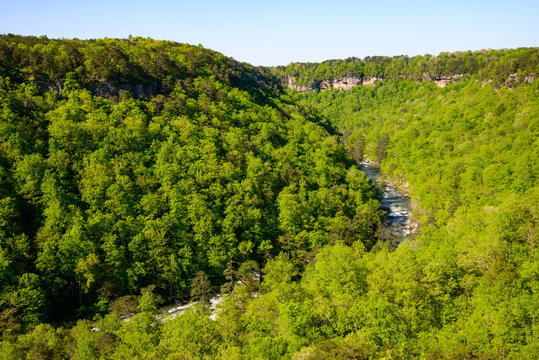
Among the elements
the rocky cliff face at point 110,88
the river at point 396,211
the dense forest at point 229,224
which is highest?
the rocky cliff face at point 110,88

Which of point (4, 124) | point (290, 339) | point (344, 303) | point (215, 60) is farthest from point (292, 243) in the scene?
point (215, 60)

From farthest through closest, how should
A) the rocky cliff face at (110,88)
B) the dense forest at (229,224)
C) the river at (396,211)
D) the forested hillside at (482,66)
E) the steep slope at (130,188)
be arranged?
the forested hillside at (482,66) → the river at (396,211) → the rocky cliff face at (110,88) → the steep slope at (130,188) → the dense forest at (229,224)

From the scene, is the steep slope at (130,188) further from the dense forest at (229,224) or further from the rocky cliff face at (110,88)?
the dense forest at (229,224)

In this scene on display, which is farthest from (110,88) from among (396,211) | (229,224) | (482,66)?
(482,66)

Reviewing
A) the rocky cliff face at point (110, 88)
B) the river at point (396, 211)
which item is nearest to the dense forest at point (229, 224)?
the rocky cliff face at point (110, 88)

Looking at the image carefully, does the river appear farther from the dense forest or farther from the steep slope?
the steep slope

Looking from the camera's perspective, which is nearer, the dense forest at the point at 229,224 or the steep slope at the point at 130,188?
the dense forest at the point at 229,224

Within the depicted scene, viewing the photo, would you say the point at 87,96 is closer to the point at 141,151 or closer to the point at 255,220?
the point at 141,151
